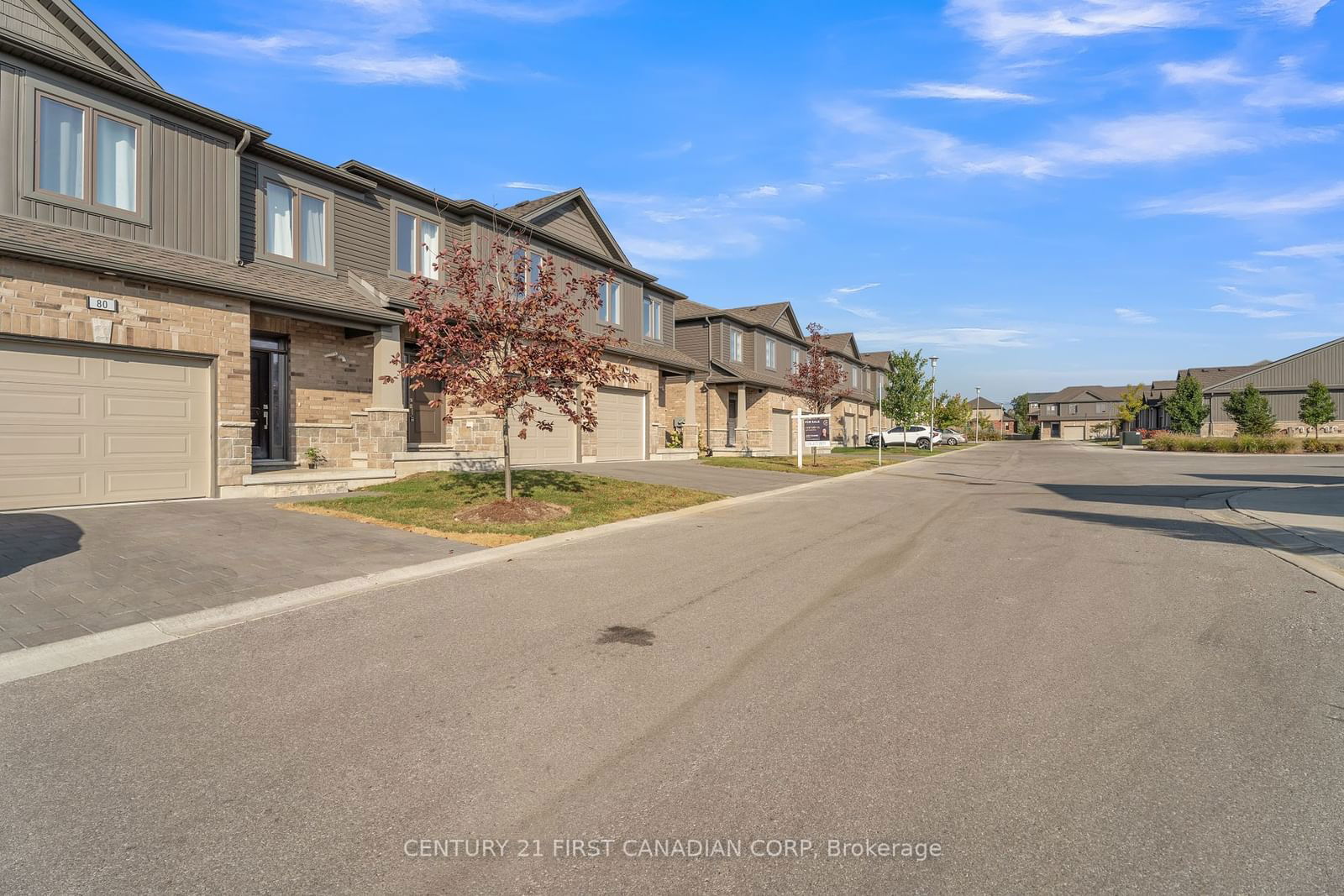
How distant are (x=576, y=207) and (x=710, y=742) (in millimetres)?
22207

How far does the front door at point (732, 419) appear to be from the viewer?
34.3 meters

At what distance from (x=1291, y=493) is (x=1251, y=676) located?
52.3ft

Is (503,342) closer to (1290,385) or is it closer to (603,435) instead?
(603,435)

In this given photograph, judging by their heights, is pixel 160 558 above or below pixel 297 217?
below

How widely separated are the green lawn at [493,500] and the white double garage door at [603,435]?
8.88 feet

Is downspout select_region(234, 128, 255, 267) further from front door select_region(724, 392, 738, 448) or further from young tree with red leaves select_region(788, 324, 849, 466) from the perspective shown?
front door select_region(724, 392, 738, 448)

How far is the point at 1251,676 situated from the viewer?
462cm

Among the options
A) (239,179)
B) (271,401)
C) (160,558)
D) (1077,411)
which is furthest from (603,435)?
(1077,411)

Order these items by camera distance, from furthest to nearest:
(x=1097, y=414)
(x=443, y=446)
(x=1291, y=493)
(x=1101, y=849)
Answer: (x=1097, y=414), (x=443, y=446), (x=1291, y=493), (x=1101, y=849)

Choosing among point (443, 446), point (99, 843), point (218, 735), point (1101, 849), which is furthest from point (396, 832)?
point (443, 446)

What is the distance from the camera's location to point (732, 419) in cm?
3562

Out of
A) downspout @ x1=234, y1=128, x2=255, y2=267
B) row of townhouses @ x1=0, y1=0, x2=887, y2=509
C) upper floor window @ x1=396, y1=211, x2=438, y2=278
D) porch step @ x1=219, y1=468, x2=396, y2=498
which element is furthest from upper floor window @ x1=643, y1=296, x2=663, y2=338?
downspout @ x1=234, y1=128, x2=255, y2=267

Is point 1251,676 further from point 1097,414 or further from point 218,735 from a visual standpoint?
point 1097,414

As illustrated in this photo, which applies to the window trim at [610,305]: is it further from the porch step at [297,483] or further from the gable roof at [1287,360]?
the gable roof at [1287,360]
